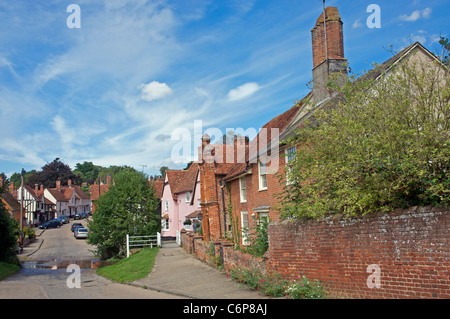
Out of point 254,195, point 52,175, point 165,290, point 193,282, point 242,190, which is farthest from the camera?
point 52,175

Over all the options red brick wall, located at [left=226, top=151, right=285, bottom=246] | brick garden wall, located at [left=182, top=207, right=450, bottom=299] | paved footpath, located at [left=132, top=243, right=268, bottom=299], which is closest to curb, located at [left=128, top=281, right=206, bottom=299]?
paved footpath, located at [left=132, top=243, right=268, bottom=299]

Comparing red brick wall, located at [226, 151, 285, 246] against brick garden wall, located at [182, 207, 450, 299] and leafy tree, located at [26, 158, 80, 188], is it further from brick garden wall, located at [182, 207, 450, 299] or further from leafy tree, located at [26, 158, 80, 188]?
leafy tree, located at [26, 158, 80, 188]

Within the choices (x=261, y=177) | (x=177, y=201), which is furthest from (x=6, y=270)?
(x=177, y=201)

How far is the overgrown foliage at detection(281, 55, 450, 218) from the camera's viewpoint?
7.33m

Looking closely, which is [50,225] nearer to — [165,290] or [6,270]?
[6,270]

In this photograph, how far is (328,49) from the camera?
57.5 feet

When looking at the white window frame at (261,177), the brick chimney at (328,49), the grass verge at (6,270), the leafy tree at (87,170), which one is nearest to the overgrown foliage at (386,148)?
the brick chimney at (328,49)

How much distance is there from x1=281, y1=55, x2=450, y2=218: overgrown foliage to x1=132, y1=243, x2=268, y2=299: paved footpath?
3.69m

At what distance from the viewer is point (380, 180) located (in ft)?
25.9

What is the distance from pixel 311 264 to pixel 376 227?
221cm

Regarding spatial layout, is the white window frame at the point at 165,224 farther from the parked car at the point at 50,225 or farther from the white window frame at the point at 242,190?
the parked car at the point at 50,225

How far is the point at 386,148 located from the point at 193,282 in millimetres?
8609
